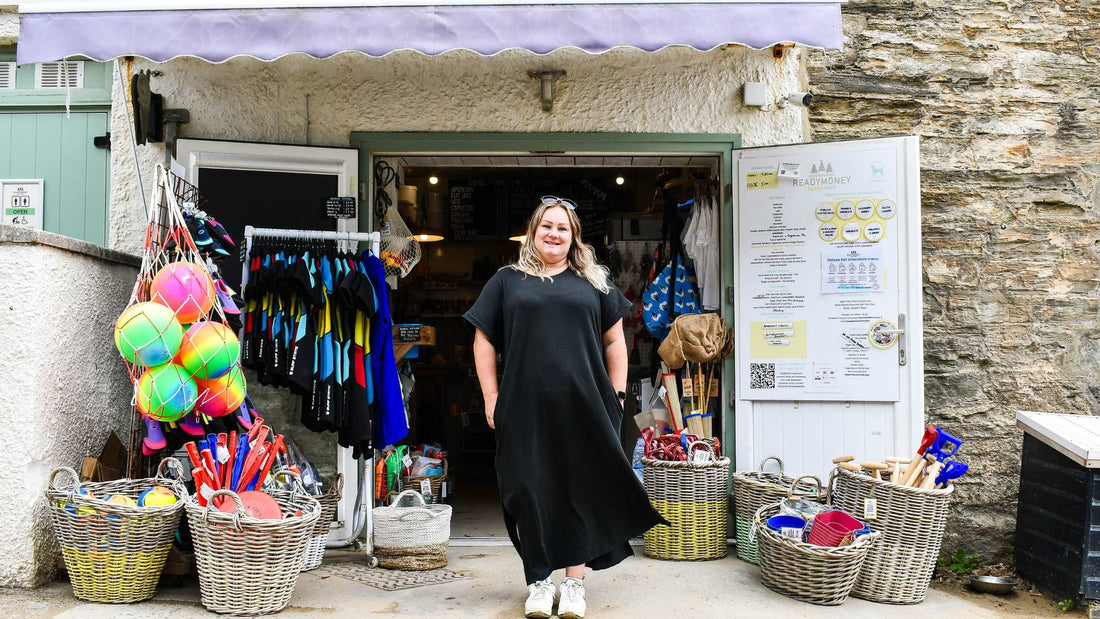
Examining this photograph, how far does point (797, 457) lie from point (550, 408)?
195cm

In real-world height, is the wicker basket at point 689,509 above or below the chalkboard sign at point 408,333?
below

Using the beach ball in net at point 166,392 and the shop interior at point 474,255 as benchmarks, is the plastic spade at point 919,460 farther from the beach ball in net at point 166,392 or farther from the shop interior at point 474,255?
the beach ball in net at point 166,392

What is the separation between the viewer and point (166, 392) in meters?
3.78

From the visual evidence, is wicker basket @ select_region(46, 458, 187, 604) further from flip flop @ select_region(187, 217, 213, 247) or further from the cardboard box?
flip flop @ select_region(187, 217, 213, 247)

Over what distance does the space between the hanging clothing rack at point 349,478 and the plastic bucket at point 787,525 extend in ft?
6.44

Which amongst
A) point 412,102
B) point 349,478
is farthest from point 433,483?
point 412,102

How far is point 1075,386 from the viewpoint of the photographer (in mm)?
5152

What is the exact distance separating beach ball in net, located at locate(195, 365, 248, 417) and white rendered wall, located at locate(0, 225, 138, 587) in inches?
26.5

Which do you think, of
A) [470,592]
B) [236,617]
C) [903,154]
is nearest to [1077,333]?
[903,154]

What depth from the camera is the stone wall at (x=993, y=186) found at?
5133mm

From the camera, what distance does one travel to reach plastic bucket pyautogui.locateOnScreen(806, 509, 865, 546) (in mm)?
4027

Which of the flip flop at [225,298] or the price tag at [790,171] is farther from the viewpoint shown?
the price tag at [790,171]

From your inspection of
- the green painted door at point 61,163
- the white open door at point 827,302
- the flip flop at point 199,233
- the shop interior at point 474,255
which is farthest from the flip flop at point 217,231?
the white open door at point 827,302

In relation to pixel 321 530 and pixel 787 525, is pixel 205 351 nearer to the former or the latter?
pixel 321 530
